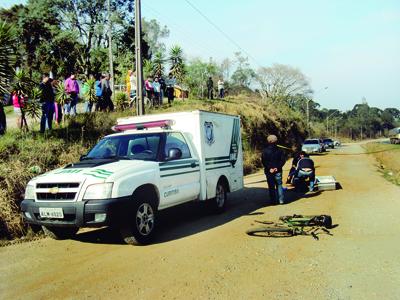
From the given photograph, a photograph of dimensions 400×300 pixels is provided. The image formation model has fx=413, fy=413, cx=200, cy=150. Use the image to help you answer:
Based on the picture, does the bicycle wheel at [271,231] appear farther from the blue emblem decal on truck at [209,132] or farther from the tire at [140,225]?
the blue emblem decal on truck at [209,132]

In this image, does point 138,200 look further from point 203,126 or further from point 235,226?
point 203,126

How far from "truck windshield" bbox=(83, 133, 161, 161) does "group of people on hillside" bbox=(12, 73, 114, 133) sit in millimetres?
4297

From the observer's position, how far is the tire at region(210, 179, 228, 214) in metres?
9.69

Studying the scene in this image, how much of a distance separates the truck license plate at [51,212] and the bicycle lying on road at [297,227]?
128 inches

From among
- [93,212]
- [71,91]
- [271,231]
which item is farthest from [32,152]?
[271,231]

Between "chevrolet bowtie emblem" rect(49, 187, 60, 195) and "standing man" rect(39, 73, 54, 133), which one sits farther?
"standing man" rect(39, 73, 54, 133)

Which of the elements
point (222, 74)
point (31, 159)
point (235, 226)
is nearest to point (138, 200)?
point (235, 226)

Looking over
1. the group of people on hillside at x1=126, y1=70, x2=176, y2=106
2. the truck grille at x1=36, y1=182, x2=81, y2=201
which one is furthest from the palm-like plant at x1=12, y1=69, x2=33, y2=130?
the group of people on hillside at x1=126, y1=70, x2=176, y2=106

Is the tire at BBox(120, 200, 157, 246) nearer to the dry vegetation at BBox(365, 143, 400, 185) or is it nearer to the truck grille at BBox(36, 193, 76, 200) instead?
the truck grille at BBox(36, 193, 76, 200)

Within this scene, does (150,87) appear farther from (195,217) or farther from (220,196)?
(195,217)

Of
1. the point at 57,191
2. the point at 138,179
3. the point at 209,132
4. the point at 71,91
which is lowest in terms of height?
the point at 57,191

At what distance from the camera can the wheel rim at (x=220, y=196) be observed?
9.80 metres

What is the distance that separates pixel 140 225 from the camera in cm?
694

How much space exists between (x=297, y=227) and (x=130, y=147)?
11.6 ft
